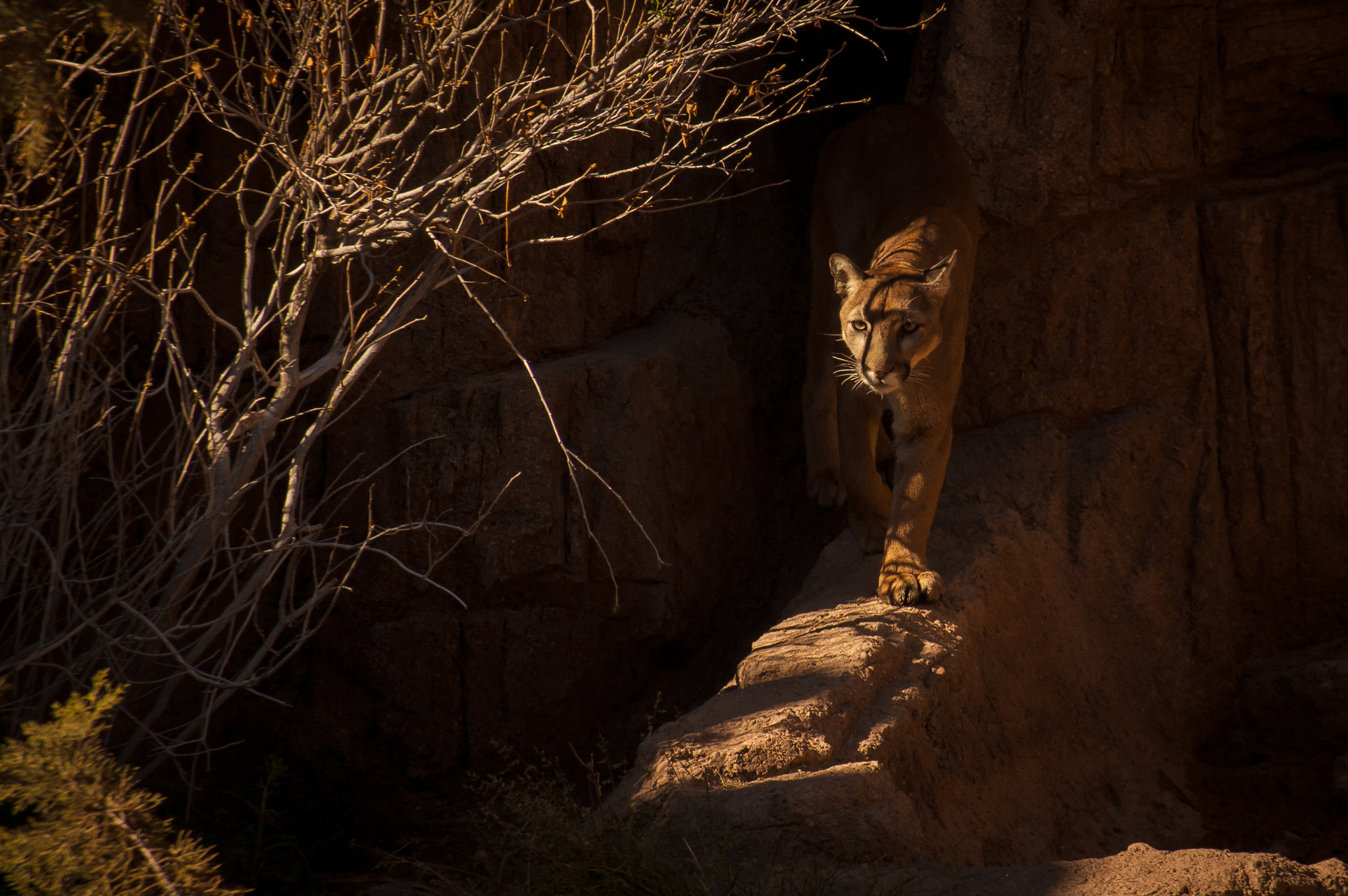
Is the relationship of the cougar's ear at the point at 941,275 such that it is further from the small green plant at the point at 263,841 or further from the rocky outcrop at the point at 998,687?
the small green plant at the point at 263,841

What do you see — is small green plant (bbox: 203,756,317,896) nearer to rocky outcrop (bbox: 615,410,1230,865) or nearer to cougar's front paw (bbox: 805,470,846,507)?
rocky outcrop (bbox: 615,410,1230,865)

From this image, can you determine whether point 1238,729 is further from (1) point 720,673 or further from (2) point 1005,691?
(1) point 720,673

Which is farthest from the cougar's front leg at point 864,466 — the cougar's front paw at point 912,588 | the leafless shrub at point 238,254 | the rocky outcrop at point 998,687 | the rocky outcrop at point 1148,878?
the rocky outcrop at point 1148,878

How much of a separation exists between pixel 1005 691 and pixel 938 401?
3.77ft

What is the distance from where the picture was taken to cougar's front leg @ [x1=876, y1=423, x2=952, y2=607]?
414 centimetres

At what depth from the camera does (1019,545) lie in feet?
15.4

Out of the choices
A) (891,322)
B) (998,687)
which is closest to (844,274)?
(891,322)

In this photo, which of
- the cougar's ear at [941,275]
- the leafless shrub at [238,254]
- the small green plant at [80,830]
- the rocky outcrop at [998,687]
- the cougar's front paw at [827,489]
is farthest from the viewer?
the cougar's front paw at [827,489]

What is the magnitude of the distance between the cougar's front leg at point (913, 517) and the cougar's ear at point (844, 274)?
64 cm

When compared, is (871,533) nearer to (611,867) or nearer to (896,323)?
(896,323)

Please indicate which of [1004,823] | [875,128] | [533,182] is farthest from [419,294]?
[1004,823]

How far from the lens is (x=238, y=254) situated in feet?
15.6

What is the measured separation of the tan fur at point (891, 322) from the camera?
4.25 metres

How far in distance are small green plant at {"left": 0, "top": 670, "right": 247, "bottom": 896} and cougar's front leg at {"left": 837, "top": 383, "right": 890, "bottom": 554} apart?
2917 mm
